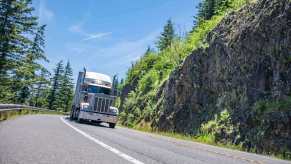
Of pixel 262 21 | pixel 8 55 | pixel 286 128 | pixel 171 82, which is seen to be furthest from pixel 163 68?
pixel 286 128

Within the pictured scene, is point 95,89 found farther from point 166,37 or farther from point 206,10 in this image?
point 166,37

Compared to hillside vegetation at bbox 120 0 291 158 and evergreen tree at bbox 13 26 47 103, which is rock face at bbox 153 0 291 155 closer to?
hillside vegetation at bbox 120 0 291 158

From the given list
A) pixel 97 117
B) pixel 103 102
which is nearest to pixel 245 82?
pixel 103 102

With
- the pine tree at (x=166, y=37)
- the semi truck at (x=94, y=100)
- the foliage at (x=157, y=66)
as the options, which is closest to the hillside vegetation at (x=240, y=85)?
the foliage at (x=157, y=66)

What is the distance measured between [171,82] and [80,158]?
25.4 metres

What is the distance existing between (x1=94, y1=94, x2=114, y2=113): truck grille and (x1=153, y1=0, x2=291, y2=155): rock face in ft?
17.3

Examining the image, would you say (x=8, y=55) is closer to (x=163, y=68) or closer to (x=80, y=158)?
(x=163, y=68)

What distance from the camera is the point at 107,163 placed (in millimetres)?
6336

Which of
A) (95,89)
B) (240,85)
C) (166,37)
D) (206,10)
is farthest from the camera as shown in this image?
(166,37)

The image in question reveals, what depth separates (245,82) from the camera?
2144 centimetres

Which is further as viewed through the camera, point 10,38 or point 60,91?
point 60,91

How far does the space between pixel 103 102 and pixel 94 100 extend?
0.63m

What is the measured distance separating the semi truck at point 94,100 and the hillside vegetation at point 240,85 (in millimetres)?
5187

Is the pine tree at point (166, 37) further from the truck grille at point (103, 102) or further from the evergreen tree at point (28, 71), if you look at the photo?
the truck grille at point (103, 102)
